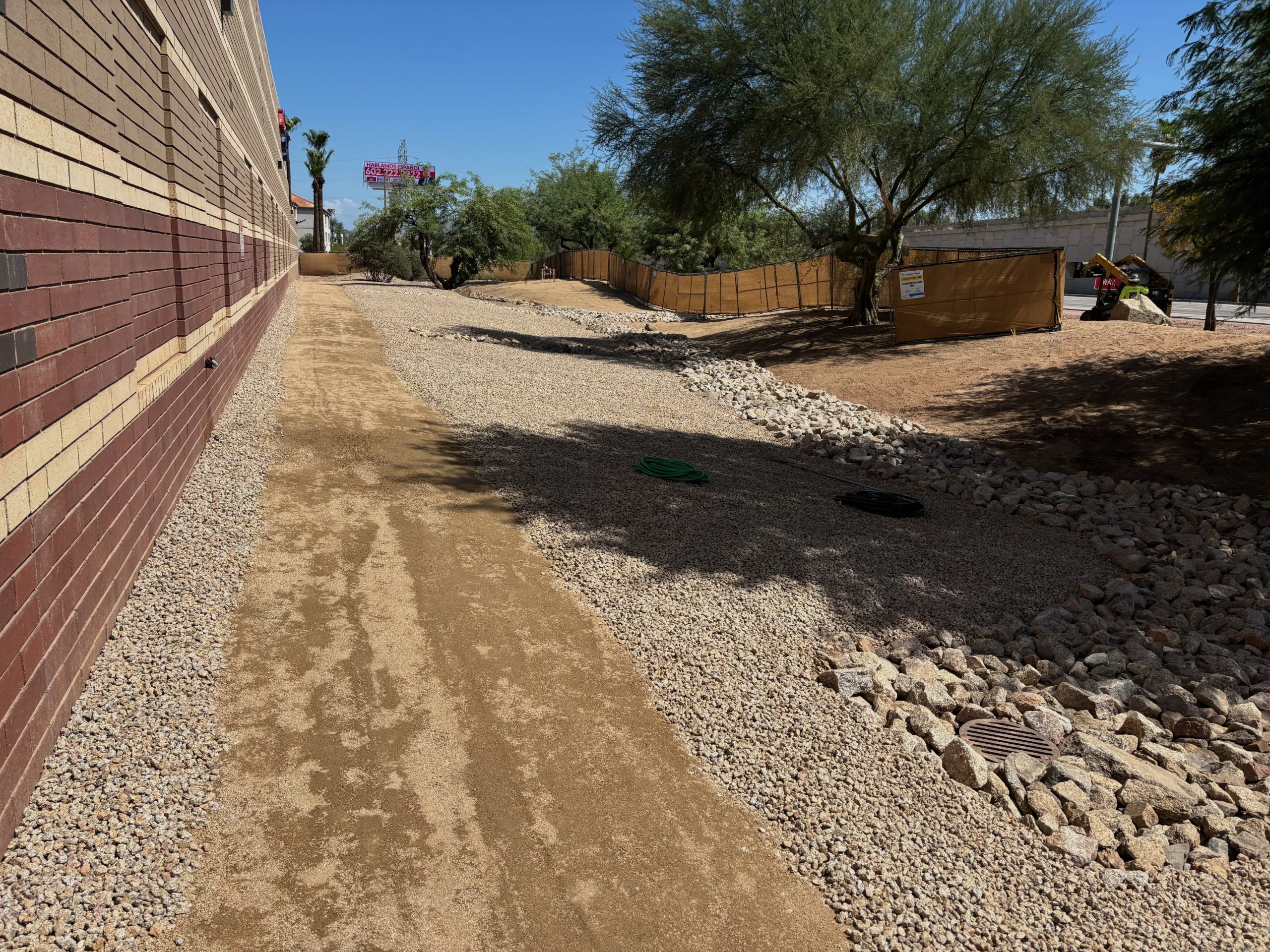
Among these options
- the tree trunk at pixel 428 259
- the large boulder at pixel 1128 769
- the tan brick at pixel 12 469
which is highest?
the tree trunk at pixel 428 259

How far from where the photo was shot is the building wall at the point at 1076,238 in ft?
154

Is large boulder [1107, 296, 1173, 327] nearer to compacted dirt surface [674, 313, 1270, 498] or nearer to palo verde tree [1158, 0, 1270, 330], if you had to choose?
compacted dirt surface [674, 313, 1270, 498]

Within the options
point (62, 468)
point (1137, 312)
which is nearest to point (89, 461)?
point (62, 468)

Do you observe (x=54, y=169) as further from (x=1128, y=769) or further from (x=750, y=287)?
(x=750, y=287)

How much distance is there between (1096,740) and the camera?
5.18 meters

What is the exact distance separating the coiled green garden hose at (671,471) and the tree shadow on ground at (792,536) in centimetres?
10

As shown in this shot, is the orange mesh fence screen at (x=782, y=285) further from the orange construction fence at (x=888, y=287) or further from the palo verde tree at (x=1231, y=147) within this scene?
the palo verde tree at (x=1231, y=147)

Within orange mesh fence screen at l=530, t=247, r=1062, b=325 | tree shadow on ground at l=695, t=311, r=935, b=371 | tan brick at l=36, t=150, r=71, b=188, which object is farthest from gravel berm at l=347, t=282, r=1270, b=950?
orange mesh fence screen at l=530, t=247, r=1062, b=325

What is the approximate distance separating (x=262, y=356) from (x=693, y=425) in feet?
22.3

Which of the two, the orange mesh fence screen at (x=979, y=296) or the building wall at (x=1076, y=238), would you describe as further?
Answer: the building wall at (x=1076, y=238)

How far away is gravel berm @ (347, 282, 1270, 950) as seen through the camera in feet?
12.1

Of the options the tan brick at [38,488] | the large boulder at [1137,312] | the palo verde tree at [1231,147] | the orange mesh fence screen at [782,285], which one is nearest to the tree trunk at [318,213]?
the orange mesh fence screen at [782,285]

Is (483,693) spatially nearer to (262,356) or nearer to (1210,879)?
(1210,879)

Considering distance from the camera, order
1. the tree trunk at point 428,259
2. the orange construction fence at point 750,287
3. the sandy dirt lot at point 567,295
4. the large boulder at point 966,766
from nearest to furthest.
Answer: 1. the large boulder at point 966,766
2. the orange construction fence at point 750,287
3. the sandy dirt lot at point 567,295
4. the tree trunk at point 428,259
